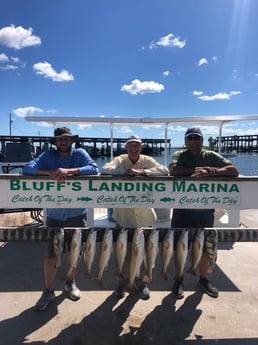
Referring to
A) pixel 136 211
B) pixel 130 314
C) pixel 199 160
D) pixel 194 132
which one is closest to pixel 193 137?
pixel 194 132

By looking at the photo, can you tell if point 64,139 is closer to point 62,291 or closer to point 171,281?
point 62,291

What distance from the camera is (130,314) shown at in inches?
146

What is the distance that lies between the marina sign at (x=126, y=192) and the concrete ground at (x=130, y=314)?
1.21m

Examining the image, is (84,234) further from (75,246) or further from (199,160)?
(199,160)

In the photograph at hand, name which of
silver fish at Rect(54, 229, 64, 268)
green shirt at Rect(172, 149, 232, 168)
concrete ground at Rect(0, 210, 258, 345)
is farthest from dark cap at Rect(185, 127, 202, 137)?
concrete ground at Rect(0, 210, 258, 345)

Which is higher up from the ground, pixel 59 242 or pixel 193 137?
pixel 193 137

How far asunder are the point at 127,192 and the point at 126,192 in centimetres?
1

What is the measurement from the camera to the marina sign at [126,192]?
11.1 feet

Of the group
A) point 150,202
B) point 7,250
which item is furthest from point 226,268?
point 7,250

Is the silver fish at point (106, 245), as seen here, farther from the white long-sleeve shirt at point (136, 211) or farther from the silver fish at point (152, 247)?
the white long-sleeve shirt at point (136, 211)

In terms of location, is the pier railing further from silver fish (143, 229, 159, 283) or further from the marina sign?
silver fish (143, 229, 159, 283)

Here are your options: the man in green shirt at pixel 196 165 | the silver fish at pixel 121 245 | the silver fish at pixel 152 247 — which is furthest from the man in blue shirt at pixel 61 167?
the man in green shirt at pixel 196 165

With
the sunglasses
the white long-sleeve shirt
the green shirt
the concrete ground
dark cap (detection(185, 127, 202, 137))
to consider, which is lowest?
the concrete ground

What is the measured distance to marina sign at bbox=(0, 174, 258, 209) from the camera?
338 centimetres
